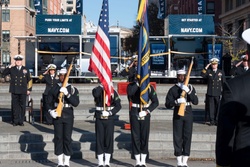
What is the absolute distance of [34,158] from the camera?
11.7 m

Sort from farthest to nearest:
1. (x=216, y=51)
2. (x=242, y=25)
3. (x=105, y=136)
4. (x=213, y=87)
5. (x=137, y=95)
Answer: (x=242, y=25), (x=216, y=51), (x=213, y=87), (x=137, y=95), (x=105, y=136)

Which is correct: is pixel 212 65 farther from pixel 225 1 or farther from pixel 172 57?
pixel 225 1

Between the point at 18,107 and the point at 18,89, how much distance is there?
1.70ft

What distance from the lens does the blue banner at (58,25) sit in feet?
80.8

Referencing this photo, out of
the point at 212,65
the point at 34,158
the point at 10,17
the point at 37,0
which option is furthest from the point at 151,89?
the point at 10,17

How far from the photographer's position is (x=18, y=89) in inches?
571

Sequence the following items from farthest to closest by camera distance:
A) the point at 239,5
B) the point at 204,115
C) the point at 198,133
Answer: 1. the point at 239,5
2. the point at 204,115
3. the point at 198,133

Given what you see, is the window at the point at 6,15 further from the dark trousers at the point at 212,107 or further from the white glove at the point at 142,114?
the white glove at the point at 142,114

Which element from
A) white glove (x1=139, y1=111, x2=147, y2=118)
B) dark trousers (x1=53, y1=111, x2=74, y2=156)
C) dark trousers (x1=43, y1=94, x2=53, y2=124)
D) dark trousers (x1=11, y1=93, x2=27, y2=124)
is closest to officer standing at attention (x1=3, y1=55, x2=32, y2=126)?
dark trousers (x1=11, y1=93, x2=27, y2=124)

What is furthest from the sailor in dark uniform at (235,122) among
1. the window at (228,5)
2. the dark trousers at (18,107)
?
the window at (228,5)

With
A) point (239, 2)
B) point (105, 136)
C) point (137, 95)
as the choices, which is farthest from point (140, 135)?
point (239, 2)

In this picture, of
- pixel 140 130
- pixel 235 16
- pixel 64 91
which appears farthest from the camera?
pixel 235 16

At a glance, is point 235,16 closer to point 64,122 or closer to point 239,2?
point 239,2

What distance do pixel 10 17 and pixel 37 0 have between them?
5029 cm
